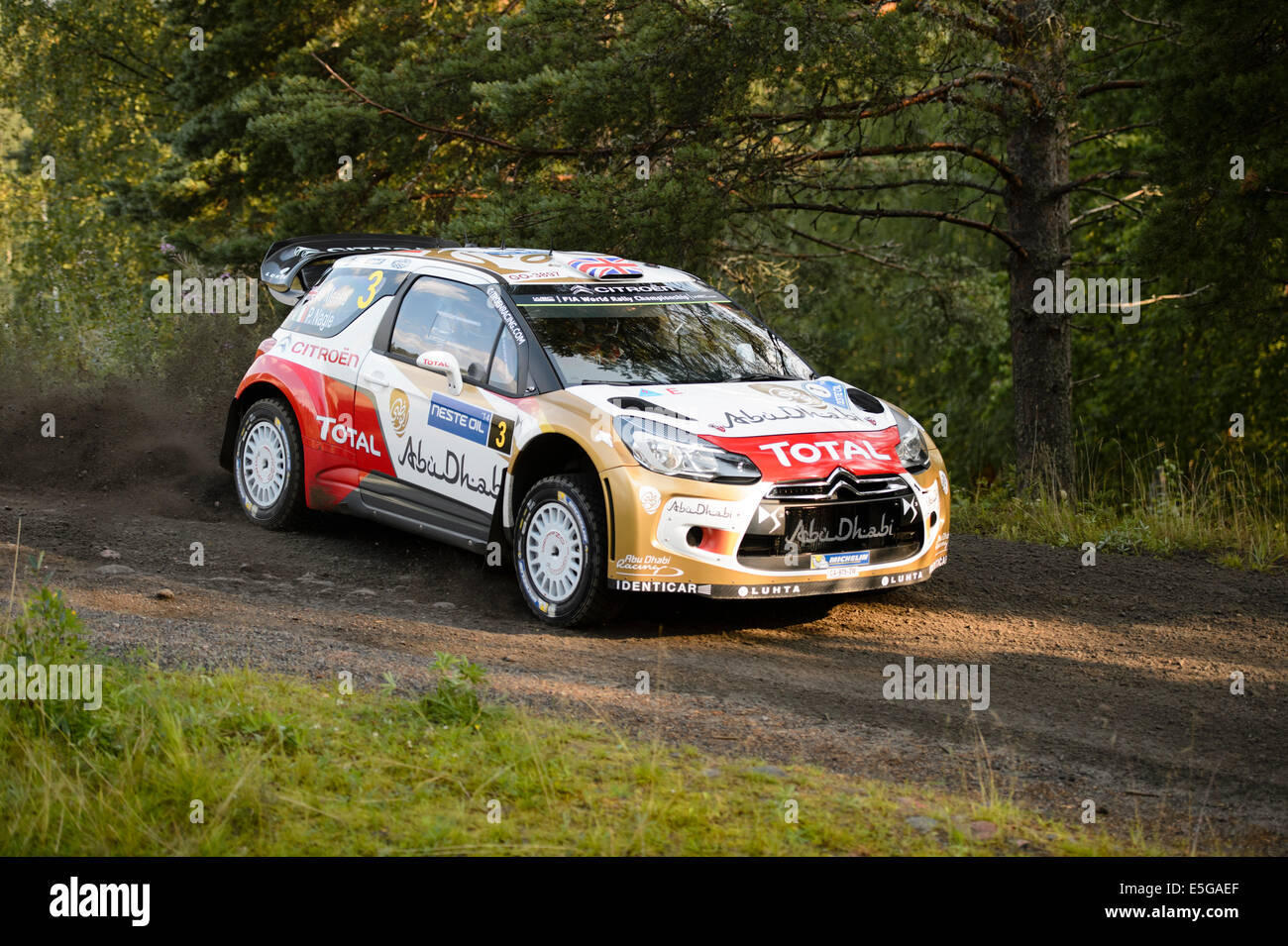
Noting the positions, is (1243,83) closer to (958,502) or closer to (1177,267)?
(1177,267)

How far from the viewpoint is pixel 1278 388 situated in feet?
71.8

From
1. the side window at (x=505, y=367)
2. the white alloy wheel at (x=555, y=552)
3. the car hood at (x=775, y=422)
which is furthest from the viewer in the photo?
the side window at (x=505, y=367)

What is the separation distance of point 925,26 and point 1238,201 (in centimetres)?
328

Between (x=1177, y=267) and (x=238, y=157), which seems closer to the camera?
(x=1177, y=267)

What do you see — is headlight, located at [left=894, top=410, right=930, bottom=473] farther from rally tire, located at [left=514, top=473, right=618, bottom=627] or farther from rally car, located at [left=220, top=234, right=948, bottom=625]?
rally tire, located at [left=514, top=473, right=618, bottom=627]

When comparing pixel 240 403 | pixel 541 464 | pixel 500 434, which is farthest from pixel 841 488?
pixel 240 403

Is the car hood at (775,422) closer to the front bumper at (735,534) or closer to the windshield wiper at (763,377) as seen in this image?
the front bumper at (735,534)

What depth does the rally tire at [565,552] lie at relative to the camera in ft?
23.4

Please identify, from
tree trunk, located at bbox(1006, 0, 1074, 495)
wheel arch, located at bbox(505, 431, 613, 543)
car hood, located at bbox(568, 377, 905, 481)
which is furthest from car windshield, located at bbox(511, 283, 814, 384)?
tree trunk, located at bbox(1006, 0, 1074, 495)

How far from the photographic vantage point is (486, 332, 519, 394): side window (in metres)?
7.81

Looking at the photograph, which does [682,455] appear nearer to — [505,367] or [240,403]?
[505,367]

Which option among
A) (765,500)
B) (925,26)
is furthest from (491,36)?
(765,500)

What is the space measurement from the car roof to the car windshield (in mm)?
128

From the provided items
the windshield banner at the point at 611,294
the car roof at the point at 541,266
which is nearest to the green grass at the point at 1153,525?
the windshield banner at the point at 611,294
